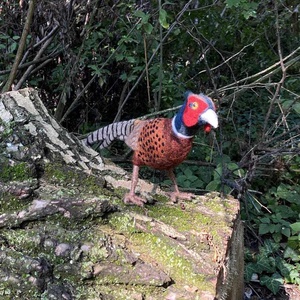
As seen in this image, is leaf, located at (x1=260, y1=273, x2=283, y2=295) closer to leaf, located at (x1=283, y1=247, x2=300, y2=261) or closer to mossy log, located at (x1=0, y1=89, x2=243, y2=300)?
leaf, located at (x1=283, y1=247, x2=300, y2=261)

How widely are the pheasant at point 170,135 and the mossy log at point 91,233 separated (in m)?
0.15

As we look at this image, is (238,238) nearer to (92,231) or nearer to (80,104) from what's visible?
(92,231)

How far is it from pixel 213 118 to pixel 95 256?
64 cm

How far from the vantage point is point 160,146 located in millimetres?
1725

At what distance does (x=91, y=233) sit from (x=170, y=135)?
485mm

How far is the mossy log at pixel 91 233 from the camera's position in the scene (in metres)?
1.42

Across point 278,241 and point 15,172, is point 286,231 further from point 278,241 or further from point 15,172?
point 15,172

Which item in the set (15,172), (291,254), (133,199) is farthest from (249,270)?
(15,172)

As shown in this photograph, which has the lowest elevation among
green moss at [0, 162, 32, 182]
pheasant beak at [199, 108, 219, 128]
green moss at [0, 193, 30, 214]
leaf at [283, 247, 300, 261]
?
leaf at [283, 247, 300, 261]

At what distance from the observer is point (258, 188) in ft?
10.4

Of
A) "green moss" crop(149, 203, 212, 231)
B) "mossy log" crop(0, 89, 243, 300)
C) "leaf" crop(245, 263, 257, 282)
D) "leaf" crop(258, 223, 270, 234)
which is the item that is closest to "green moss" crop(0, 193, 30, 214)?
"mossy log" crop(0, 89, 243, 300)

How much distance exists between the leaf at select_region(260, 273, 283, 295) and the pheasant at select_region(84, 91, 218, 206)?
0.87 metres

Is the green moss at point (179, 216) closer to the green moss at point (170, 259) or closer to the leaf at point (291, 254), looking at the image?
the green moss at point (170, 259)

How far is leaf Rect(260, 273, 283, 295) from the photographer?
94.5 inches
